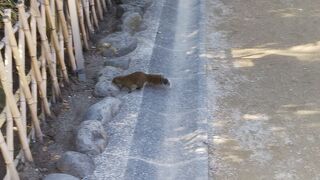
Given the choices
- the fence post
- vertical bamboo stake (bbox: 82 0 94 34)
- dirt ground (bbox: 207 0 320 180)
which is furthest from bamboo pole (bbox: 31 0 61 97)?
dirt ground (bbox: 207 0 320 180)

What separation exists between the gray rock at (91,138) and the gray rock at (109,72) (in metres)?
0.78

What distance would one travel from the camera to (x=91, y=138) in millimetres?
2842

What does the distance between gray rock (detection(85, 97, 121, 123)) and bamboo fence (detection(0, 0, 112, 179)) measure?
0.30m

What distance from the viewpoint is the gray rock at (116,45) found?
4.09m

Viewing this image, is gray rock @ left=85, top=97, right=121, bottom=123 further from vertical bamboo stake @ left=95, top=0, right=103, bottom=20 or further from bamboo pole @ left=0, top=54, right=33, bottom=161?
vertical bamboo stake @ left=95, top=0, right=103, bottom=20

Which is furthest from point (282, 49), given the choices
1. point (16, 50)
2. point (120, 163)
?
point (16, 50)

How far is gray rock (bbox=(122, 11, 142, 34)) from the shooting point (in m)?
4.47

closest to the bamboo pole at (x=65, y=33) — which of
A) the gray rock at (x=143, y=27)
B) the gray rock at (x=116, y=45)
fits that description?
the gray rock at (x=116, y=45)

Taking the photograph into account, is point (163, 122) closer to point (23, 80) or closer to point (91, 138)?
point (91, 138)

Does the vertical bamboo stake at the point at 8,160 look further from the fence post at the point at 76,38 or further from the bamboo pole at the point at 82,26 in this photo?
the bamboo pole at the point at 82,26

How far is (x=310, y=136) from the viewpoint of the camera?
3.02 m

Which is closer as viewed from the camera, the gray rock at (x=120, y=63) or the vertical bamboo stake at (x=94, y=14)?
the gray rock at (x=120, y=63)

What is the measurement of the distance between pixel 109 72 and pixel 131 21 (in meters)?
0.98

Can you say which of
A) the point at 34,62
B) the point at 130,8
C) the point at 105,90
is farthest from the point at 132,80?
the point at 130,8
